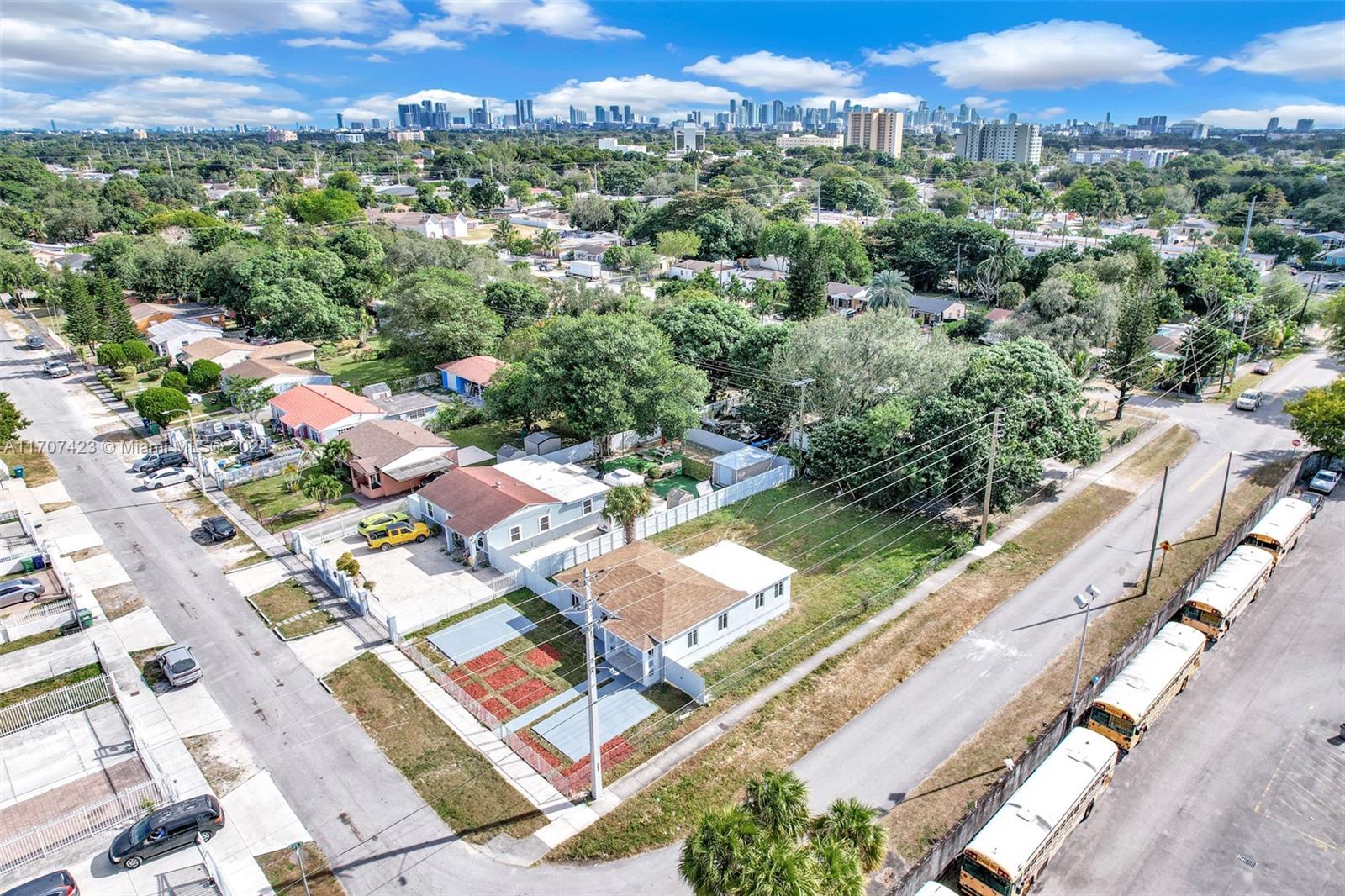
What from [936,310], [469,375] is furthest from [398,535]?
[936,310]

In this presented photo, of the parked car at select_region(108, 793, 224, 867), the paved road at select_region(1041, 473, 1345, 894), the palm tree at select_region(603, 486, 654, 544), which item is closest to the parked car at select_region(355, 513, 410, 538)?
the palm tree at select_region(603, 486, 654, 544)

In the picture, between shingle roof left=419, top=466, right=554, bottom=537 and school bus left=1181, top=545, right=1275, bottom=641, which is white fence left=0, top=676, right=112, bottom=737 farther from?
school bus left=1181, top=545, right=1275, bottom=641

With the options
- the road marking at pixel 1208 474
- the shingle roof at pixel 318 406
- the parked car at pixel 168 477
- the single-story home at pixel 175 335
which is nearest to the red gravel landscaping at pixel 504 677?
the shingle roof at pixel 318 406

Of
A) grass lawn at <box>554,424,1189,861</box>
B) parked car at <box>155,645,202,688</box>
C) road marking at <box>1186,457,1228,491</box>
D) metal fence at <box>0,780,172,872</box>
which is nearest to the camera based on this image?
metal fence at <box>0,780,172,872</box>

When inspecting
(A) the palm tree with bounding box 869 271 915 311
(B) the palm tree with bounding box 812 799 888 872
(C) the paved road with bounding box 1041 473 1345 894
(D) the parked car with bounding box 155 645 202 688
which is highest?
(A) the palm tree with bounding box 869 271 915 311

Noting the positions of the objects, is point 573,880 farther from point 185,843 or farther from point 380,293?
point 380,293

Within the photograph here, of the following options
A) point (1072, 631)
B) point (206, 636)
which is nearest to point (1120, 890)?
point (1072, 631)

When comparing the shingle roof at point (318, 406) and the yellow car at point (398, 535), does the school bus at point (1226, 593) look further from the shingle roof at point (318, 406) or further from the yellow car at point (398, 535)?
the shingle roof at point (318, 406)
